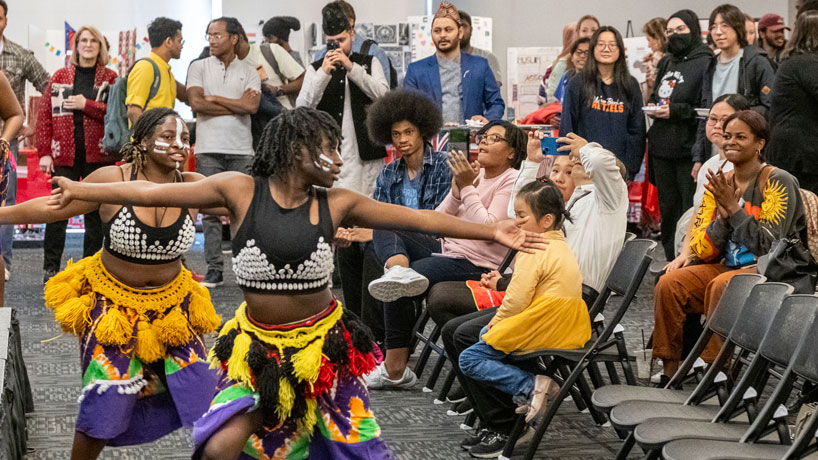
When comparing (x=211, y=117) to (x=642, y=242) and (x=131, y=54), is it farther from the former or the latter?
(x=642, y=242)

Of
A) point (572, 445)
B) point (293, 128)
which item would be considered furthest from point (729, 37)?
point (293, 128)

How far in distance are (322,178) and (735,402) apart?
1.42 meters

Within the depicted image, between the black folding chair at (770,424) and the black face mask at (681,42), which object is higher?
the black face mask at (681,42)

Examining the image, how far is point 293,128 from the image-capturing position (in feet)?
9.66

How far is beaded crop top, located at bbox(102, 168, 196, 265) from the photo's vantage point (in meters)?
3.44

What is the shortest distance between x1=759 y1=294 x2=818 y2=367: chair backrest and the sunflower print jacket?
48.6 inches

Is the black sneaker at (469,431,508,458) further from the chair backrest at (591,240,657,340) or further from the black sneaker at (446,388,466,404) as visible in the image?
the black sneaker at (446,388,466,404)

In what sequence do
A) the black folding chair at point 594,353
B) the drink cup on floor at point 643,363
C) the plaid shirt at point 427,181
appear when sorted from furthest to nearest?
the plaid shirt at point 427,181
the drink cup on floor at point 643,363
the black folding chair at point 594,353

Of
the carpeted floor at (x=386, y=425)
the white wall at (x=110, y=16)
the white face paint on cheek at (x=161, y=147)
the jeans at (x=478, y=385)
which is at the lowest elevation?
the carpeted floor at (x=386, y=425)

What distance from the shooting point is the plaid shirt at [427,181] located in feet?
16.7

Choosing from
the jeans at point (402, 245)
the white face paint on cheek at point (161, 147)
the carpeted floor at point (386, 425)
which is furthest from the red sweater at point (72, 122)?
the white face paint on cheek at point (161, 147)

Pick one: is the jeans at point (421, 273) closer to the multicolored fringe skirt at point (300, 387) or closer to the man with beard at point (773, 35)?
the multicolored fringe skirt at point (300, 387)

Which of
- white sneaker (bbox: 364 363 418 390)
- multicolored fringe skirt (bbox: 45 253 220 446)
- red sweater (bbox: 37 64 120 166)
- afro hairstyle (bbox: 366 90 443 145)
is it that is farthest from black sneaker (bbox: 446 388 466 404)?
red sweater (bbox: 37 64 120 166)

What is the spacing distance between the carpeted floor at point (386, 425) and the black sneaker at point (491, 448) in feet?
0.17
